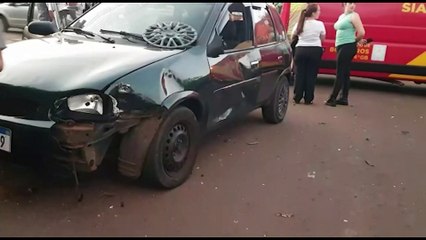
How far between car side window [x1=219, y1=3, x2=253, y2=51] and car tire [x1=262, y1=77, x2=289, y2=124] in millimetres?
1208

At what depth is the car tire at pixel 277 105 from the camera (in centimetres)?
610

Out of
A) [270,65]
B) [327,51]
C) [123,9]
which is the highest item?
[123,9]

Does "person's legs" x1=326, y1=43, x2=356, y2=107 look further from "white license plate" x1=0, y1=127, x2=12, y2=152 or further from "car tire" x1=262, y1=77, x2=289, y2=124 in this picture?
"white license plate" x1=0, y1=127, x2=12, y2=152

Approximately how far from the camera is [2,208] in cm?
331

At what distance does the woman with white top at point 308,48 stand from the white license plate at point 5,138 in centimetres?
536

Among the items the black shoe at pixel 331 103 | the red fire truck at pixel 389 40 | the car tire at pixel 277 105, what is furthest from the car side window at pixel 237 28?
the red fire truck at pixel 389 40

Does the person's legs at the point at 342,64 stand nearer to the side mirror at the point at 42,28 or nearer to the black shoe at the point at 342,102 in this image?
the black shoe at the point at 342,102

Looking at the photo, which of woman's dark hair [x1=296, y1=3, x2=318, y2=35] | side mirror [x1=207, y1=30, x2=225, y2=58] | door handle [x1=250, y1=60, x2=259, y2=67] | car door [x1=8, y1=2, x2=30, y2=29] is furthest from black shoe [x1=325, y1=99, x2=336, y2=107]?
car door [x1=8, y1=2, x2=30, y2=29]

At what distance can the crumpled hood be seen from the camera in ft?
10.5

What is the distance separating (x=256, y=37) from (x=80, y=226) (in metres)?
3.06

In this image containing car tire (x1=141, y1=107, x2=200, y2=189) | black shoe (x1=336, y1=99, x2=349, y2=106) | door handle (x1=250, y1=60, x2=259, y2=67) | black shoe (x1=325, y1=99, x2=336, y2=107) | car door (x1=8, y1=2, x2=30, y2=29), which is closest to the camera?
car tire (x1=141, y1=107, x2=200, y2=189)

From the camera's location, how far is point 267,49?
5480 millimetres

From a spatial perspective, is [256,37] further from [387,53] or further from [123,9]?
[387,53]

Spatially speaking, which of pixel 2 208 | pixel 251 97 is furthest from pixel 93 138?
pixel 251 97
